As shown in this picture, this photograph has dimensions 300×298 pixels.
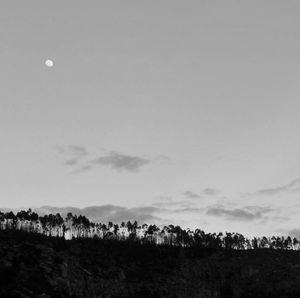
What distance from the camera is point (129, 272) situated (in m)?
175

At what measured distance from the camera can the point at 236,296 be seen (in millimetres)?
162750

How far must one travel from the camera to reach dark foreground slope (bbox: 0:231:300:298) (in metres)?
124

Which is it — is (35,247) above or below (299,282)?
above

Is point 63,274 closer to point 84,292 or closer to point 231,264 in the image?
point 84,292

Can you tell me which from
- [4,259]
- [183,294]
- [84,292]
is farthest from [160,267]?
[4,259]

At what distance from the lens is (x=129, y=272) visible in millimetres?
175250

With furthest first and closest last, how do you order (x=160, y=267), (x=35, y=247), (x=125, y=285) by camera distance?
1. (x=160, y=267)
2. (x=125, y=285)
3. (x=35, y=247)

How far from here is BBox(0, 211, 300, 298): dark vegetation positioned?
406ft

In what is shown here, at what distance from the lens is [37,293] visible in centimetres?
10162

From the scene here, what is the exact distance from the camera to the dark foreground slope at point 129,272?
124 meters

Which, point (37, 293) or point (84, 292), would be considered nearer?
point (37, 293)

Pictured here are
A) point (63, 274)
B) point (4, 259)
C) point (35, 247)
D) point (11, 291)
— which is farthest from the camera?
point (35, 247)

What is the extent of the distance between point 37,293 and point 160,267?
292 feet

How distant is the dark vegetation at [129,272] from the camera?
123875mm
